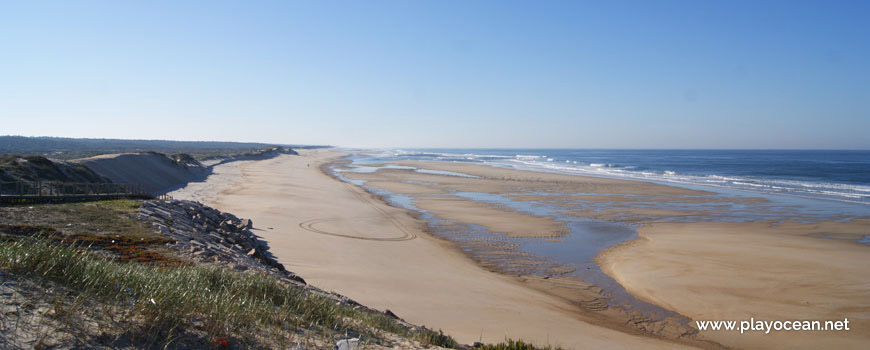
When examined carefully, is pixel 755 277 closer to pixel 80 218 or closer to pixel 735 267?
pixel 735 267

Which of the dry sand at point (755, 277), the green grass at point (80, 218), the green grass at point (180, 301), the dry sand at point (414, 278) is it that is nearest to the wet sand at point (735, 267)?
the dry sand at point (755, 277)

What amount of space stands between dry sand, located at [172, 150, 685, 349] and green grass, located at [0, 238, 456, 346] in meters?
2.68

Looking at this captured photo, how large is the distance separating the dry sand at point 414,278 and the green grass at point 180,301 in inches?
106

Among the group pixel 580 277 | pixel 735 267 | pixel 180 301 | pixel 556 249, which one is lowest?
pixel 580 277

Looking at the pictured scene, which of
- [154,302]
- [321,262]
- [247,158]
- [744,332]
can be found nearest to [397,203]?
[321,262]

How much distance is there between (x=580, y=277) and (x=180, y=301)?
33.1 ft

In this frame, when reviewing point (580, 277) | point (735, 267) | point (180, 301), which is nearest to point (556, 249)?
point (580, 277)

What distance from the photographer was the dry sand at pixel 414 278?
8.08 meters

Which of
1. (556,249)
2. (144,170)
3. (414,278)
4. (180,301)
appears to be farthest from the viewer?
(144,170)

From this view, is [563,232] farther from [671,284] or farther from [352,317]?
[352,317]

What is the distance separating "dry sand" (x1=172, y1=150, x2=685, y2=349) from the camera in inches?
318

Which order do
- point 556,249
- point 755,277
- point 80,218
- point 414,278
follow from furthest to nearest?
1. point 556,249
2. point 755,277
3. point 414,278
4. point 80,218

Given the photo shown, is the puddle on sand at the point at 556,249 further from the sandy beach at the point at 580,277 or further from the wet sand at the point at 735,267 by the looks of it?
the wet sand at the point at 735,267

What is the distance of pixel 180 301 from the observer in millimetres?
4617
